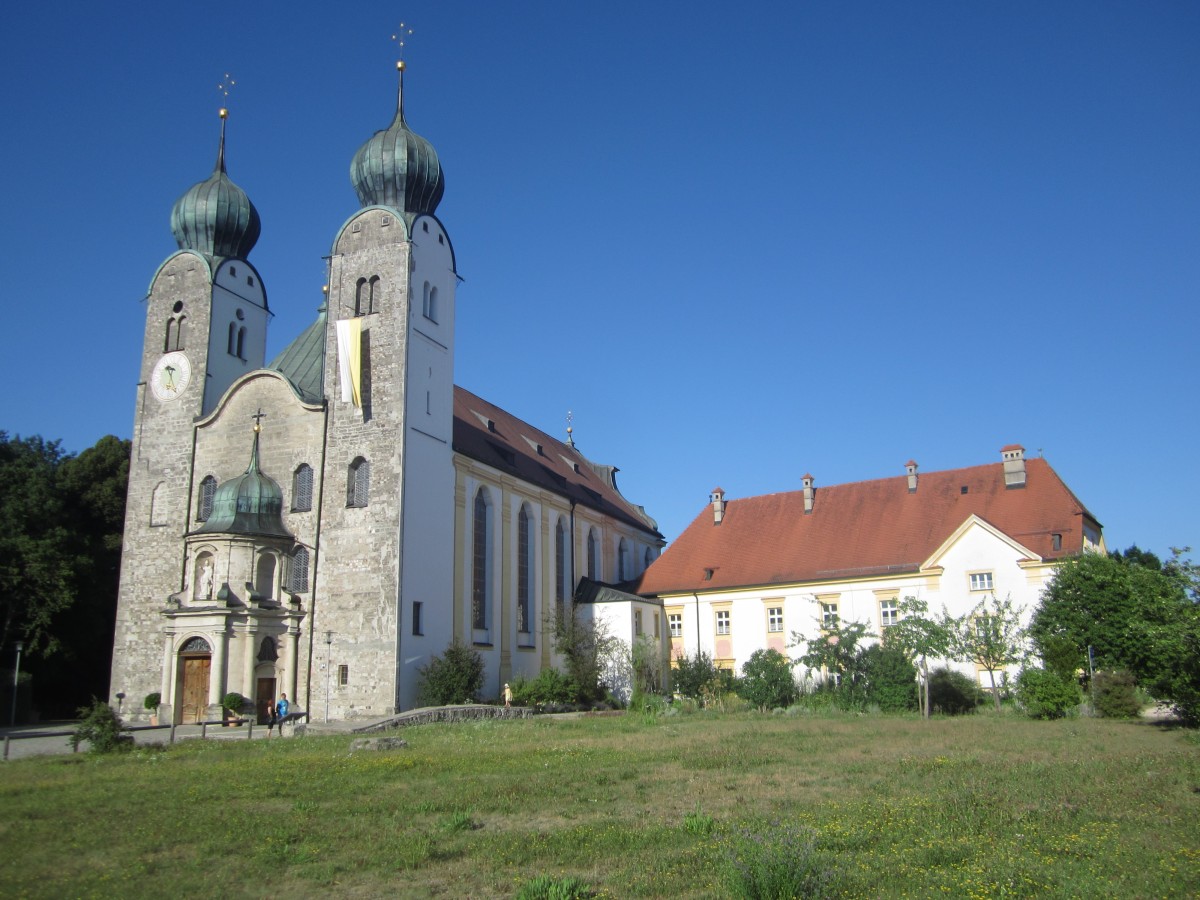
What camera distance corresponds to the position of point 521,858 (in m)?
10.2

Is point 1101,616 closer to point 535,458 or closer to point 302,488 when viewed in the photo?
point 535,458

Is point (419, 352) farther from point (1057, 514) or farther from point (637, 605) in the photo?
point (1057, 514)

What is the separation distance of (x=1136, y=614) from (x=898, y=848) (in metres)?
18.3

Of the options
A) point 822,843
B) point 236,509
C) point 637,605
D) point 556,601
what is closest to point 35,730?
point 236,509

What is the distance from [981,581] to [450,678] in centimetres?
2010

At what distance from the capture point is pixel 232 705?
1221 inches

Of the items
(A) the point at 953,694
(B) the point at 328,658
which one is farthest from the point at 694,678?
(B) the point at 328,658

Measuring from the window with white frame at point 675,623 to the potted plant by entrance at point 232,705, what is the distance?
66.9 feet

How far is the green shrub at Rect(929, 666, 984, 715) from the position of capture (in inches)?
1339

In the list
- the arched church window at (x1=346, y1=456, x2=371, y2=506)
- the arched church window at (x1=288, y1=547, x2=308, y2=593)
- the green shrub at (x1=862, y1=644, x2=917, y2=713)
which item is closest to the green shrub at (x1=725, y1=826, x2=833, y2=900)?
the green shrub at (x1=862, y1=644, x2=917, y2=713)

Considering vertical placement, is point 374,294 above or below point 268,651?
above

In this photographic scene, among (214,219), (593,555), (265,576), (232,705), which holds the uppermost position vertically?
(214,219)

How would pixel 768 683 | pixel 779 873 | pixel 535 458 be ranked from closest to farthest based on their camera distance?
pixel 779 873 < pixel 768 683 < pixel 535 458

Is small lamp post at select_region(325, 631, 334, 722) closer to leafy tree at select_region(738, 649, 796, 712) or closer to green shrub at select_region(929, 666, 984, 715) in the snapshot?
leafy tree at select_region(738, 649, 796, 712)
